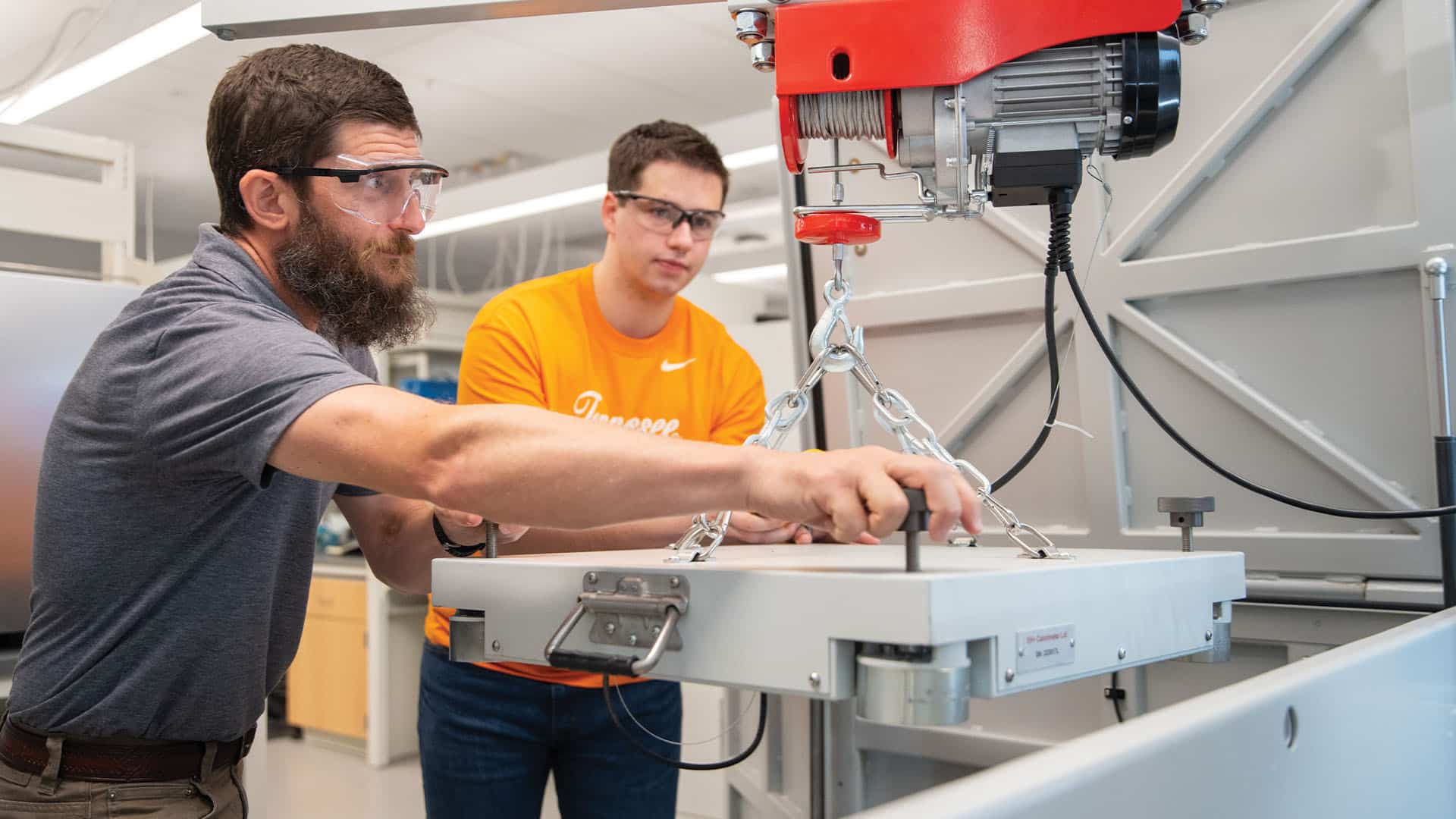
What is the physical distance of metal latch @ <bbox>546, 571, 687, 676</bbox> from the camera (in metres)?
0.83

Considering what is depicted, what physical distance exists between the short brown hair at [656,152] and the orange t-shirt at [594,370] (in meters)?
0.19

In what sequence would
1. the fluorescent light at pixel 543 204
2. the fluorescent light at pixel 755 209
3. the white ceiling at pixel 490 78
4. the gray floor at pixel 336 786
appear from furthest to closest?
the fluorescent light at pixel 755 209, the fluorescent light at pixel 543 204, the white ceiling at pixel 490 78, the gray floor at pixel 336 786

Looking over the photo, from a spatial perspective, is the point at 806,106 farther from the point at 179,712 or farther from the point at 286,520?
the point at 179,712

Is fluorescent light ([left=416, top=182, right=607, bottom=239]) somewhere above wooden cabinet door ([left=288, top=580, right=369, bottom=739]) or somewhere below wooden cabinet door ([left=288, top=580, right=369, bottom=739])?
above

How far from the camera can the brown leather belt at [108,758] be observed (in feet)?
3.70

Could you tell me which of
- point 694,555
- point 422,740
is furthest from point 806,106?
point 422,740

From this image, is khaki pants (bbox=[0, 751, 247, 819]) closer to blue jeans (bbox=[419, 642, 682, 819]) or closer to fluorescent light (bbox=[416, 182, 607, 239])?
blue jeans (bbox=[419, 642, 682, 819])

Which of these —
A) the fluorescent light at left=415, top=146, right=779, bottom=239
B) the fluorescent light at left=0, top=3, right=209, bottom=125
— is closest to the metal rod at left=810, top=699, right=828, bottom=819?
the fluorescent light at left=0, top=3, right=209, bottom=125

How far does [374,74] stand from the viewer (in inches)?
51.3

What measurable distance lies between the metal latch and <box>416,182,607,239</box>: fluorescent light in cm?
510

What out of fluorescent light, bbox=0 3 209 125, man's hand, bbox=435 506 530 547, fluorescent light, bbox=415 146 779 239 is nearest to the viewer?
man's hand, bbox=435 506 530 547

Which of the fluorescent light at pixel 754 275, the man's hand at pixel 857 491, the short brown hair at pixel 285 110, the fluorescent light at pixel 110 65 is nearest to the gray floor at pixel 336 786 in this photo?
the fluorescent light at pixel 110 65

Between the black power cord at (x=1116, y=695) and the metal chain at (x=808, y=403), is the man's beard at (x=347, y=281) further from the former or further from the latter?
the black power cord at (x=1116, y=695)

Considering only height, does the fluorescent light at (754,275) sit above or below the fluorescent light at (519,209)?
above
